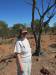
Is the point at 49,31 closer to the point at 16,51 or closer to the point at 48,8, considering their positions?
the point at 48,8

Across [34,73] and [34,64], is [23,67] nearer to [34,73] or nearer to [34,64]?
[34,73]

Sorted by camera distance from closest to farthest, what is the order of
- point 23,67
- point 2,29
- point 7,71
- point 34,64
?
point 23,67, point 7,71, point 34,64, point 2,29

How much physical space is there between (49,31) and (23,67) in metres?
58.8

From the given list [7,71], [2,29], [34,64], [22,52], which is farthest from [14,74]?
[2,29]

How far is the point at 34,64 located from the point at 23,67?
4850 millimetres

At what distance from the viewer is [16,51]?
15.2 feet

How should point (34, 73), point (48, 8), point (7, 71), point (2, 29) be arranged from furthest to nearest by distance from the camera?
1. point (2, 29)
2. point (48, 8)
3. point (7, 71)
4. point (34, 73)

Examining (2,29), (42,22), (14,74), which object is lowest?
(14,74)

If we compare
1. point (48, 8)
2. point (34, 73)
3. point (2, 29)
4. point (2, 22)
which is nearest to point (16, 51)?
point (34, 73)

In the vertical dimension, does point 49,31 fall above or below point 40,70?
above

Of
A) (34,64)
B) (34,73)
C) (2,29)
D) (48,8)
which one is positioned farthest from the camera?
(2,29)

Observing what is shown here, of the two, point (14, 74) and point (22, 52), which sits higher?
point (22, 52)

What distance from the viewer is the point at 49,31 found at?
63031 mm

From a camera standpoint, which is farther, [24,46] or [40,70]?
[40,70]
